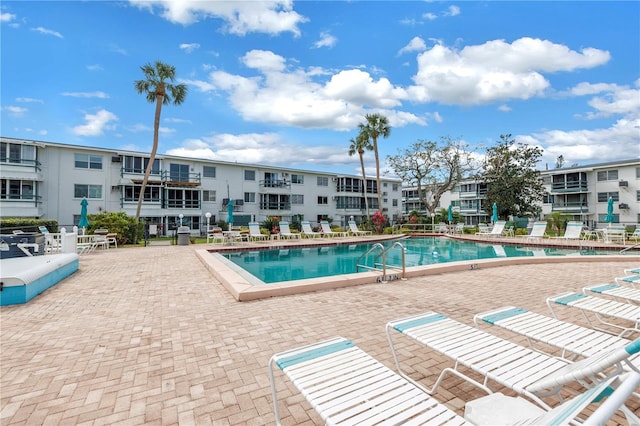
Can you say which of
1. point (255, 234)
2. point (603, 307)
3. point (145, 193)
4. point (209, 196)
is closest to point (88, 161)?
point (145, 193)

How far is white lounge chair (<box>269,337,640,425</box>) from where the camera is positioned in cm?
163

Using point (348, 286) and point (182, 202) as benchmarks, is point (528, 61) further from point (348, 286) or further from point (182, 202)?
point (182, 202)

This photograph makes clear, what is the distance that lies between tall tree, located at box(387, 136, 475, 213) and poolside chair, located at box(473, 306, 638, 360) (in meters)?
29.9

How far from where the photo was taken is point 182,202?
96.1 feet

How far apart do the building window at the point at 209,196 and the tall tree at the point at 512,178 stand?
2694cm

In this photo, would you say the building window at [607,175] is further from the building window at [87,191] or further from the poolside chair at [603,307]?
the building window at [87,191]

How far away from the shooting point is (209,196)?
30.6 m

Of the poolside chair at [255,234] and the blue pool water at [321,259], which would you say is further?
the poolside chair at [255,234]

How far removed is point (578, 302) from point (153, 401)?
15.4ft

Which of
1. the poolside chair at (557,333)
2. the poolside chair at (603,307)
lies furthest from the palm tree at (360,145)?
the poolside chair at (557,333)

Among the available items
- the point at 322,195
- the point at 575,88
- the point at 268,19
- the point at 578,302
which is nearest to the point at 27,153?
the point at 268,19

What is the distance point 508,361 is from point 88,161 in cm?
3068

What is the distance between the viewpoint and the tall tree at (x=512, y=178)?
30.2m

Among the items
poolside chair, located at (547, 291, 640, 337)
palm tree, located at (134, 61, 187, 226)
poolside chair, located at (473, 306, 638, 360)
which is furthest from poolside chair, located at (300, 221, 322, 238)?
poolside chair, located at (473, 306, 638, 360)
